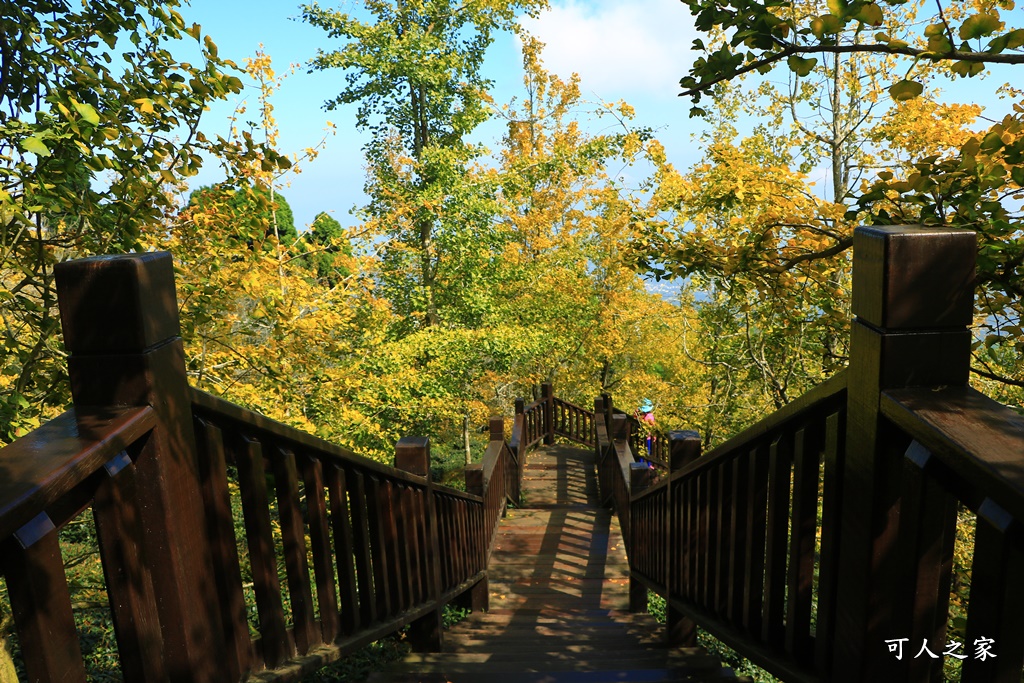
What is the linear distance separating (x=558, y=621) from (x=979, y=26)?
461 centimetres

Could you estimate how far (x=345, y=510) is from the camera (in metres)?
2.50

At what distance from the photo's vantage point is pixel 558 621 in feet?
17.2

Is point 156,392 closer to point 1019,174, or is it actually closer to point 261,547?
point 261,547

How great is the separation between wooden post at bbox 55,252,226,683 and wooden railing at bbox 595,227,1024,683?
1.50 metres

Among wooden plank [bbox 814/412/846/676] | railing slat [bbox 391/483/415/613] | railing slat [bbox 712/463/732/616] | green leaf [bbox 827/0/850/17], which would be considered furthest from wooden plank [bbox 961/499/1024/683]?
railing slat [bbox 391/483/415/613]

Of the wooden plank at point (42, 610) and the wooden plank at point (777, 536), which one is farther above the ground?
the wooden plank at point (42, 610)

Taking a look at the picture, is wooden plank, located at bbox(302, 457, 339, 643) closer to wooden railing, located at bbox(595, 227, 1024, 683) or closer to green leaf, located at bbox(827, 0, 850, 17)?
wooden railing, located at bbox(595, 227, 1024, 683)

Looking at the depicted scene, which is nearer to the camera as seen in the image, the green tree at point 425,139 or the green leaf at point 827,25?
the green leaf at point 827,25

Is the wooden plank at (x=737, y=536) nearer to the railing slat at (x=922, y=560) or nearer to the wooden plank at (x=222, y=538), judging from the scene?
the railing slat at (x=922, y=560)

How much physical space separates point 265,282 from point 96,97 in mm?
4450

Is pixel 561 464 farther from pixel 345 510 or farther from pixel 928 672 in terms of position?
pixel 928 672

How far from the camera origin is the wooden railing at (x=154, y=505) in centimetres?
111

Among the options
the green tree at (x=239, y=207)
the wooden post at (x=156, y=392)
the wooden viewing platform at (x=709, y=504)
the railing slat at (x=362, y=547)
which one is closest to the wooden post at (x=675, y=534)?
the wooden viewing platform at (x=709, y=504)

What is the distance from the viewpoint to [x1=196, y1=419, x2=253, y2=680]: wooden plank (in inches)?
67.5
